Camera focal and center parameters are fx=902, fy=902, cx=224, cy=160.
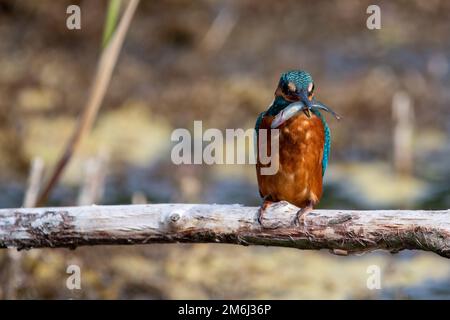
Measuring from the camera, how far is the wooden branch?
3207 millimetres

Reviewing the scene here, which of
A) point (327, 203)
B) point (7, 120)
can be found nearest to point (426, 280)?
point (327, 203)

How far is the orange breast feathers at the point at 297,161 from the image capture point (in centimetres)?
384

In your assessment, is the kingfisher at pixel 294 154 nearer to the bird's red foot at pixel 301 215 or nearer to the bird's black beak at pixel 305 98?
the bird's black beak at pixel 305 98

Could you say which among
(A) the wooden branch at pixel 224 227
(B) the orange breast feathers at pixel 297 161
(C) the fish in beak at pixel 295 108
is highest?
(C) the fish in beak at pixel 295 108

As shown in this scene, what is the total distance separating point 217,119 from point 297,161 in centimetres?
408

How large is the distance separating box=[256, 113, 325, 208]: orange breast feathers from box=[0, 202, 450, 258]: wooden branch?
41 centimetres

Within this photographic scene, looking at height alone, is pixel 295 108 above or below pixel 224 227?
above

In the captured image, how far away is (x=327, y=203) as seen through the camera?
6.67m

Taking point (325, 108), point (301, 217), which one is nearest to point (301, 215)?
point (301, 217)

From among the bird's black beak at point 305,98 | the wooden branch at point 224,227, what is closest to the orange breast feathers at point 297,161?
the bird's black beak at point 305,98

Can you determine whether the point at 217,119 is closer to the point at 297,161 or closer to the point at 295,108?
the point at 297,161

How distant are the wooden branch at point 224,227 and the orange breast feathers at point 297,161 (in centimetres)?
41

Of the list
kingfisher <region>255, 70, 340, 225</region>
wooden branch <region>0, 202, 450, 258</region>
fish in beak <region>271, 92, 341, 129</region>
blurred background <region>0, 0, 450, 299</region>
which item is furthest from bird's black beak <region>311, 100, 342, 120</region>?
blurred background <region>0, 0, 450, 299</region>

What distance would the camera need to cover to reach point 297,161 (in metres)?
3.88
